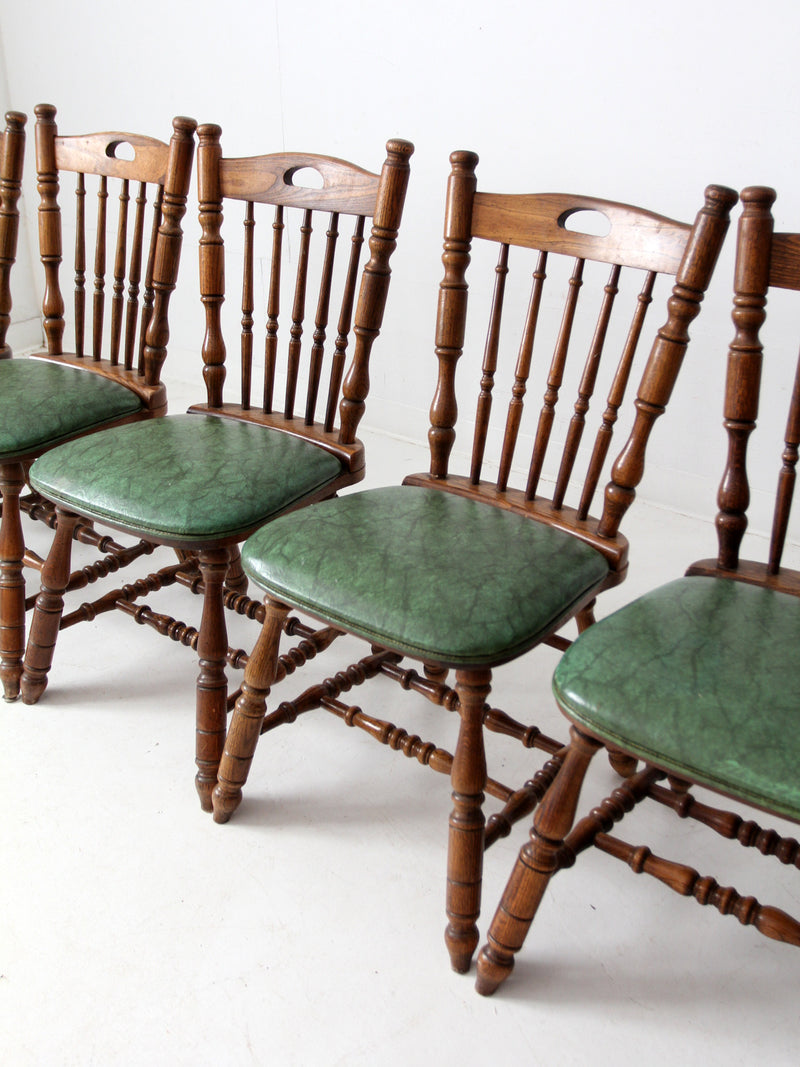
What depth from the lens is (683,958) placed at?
136cm

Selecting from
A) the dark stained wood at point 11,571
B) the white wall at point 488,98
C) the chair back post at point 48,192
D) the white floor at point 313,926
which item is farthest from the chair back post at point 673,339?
the chair back post at point 48,192

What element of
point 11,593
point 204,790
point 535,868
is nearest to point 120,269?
point 11,593

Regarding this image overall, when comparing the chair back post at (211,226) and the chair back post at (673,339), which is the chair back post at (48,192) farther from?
the chair back post at (673,339)

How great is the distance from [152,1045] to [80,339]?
142cm

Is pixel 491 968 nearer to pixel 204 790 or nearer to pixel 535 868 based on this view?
pixel 535 868

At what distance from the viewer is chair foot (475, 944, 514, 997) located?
4.13ft

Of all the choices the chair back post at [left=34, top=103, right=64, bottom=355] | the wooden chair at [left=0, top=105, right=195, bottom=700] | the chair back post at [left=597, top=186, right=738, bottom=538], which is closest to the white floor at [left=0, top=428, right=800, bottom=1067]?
the wooden chair at [left=0, top=105, right=195, bottom=700]

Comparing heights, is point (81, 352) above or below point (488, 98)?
below

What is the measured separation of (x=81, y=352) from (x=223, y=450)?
0.65 meters

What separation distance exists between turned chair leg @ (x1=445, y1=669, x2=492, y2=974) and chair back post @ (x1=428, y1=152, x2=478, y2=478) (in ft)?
1.65

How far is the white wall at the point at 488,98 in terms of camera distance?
228cm

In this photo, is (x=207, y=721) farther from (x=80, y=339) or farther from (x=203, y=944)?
(x=80, y=339)

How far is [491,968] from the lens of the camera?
1.26 meters

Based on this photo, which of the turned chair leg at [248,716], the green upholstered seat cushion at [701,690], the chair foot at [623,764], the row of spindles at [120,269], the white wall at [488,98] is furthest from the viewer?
the white wall at [488,98]
